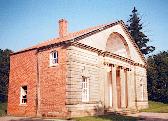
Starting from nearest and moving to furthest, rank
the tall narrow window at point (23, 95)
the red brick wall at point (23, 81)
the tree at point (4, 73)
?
1. the red brick wall at point (23, 81)
2. the tall narrow window at point (23, 95)
3. the tree at point (4, 73)

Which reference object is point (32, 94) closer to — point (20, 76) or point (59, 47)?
point (20, 76)

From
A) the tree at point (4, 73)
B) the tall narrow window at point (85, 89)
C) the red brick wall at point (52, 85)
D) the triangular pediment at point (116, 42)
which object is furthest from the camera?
the tree at point (4, 73)

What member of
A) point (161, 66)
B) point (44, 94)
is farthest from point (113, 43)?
point (161, 66)

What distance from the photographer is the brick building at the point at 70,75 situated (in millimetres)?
20520

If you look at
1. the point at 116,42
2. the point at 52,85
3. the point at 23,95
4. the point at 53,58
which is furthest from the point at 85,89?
the point at 116,42

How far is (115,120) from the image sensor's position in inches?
741

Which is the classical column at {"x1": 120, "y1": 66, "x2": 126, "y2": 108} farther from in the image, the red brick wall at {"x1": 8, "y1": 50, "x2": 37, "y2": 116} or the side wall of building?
the red brick wall at {"x1": 8, "y1": 50, "x2": 37, "y2": 116}

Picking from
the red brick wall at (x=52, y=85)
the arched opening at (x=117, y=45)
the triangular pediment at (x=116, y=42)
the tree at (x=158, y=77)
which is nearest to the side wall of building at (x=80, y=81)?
the red brick wall at (x=52, y=85)

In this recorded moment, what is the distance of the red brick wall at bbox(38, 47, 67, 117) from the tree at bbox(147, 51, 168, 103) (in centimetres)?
2552

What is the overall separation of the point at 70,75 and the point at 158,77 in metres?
26.6

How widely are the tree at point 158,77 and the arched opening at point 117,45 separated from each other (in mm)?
13776

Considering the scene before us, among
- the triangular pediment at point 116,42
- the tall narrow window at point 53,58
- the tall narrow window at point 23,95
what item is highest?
the triangular pediment at point 116,42

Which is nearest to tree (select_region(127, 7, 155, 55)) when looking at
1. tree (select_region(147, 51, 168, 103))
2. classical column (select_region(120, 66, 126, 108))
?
tree (select_region(147, 51, 168, 103))

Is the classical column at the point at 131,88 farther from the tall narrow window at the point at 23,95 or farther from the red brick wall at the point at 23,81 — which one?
the tall narrow window at the point at 23,95
